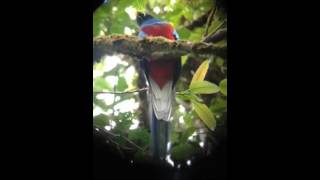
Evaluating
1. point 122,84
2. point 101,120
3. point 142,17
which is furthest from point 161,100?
point 142,17

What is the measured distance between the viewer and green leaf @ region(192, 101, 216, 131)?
242 cm

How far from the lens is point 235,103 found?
8.40 feet

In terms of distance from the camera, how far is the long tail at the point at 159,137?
2.41m

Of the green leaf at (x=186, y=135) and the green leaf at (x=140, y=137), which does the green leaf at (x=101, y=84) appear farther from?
the green leaf at (x=186, y=135)

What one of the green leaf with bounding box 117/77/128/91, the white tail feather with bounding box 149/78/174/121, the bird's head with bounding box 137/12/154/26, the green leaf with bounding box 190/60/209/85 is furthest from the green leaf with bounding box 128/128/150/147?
the bird's head with bounding box 137/12/154/26

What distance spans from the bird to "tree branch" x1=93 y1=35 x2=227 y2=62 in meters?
0.02

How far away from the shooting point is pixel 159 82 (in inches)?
96.9

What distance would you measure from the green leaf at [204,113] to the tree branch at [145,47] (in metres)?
0.25

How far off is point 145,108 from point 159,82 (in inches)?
5.9

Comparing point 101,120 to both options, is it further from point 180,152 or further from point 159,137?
point 180,152

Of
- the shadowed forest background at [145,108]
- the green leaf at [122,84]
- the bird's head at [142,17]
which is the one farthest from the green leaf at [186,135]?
the bird's head at [142,17]
